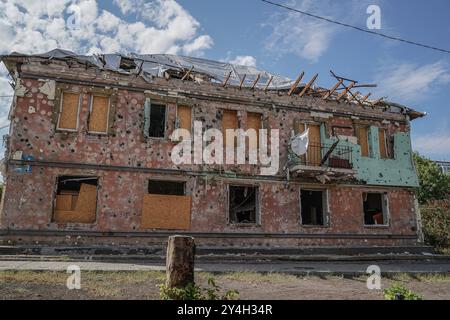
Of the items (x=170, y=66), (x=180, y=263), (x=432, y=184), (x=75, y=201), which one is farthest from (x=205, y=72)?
(x=432, y=184)

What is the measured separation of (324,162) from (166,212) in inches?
292

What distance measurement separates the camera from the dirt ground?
20.5 ft

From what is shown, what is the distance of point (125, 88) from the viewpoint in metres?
14.2

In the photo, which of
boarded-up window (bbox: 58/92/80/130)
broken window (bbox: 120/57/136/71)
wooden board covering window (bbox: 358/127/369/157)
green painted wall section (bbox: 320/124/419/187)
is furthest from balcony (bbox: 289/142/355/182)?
boarded-up window (bbox: 58/92/80/130)

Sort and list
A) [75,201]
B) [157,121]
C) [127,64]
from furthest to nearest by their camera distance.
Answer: [157,121] → [127,64] → [75,201]

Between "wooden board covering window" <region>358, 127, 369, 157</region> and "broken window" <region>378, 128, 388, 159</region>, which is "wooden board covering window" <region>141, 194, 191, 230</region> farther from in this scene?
"broken window" <region>378, 128, 388, 159</region>

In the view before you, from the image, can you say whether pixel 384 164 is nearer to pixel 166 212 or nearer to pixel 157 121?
pixel 166 212

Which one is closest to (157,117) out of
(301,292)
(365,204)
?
(301,292)

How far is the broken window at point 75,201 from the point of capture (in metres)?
12.8

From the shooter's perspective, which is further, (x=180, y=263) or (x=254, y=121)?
(x=254, y=121)

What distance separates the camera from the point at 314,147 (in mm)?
16531

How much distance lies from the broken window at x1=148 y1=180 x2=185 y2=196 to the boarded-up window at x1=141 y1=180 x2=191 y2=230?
0.90 m
